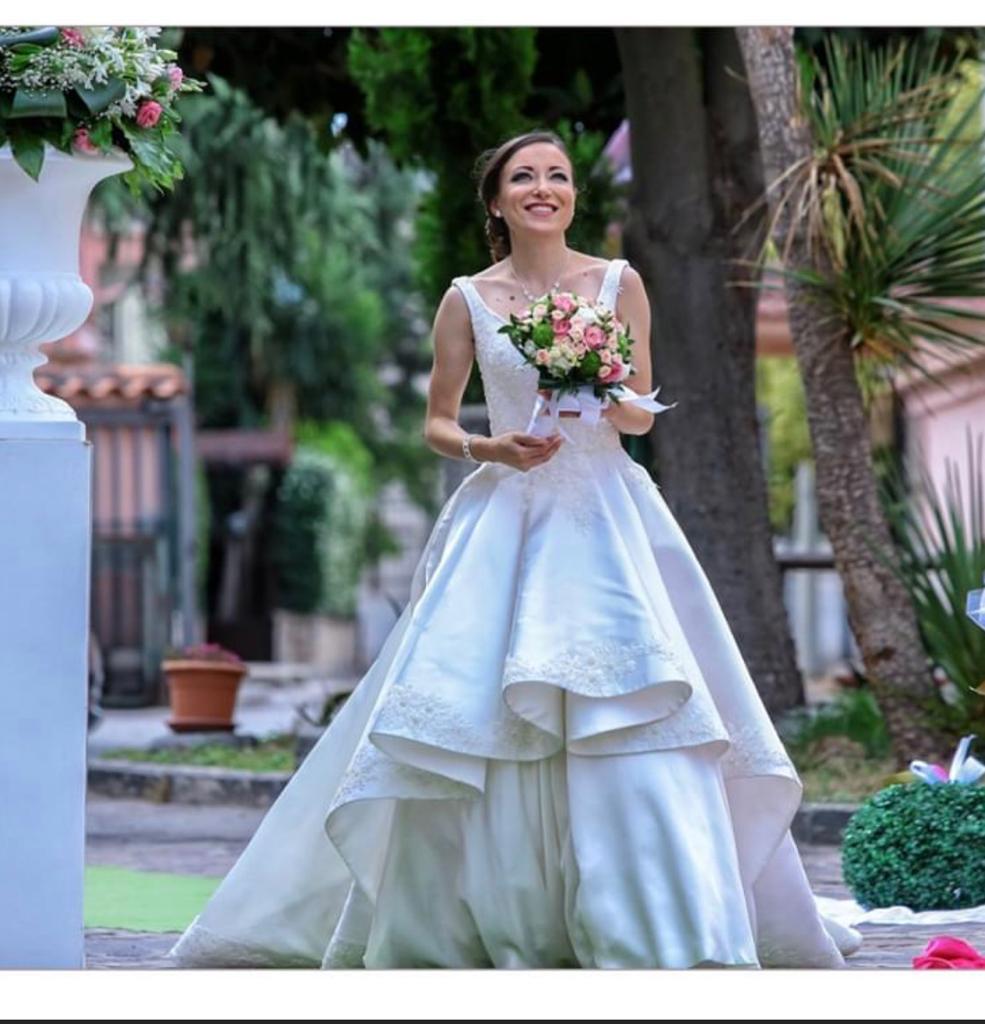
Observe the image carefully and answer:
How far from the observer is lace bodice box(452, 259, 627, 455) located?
5652mm

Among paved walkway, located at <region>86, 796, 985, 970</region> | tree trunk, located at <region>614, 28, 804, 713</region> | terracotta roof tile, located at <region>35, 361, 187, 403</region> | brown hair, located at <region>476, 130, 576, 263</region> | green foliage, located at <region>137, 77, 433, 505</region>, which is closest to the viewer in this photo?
brown hair, located at <region>476, 130, 576, 263</region>

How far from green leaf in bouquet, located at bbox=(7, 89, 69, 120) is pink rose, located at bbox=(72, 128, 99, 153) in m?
0.10

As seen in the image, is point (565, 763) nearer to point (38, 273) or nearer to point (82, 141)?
point (38, 273)

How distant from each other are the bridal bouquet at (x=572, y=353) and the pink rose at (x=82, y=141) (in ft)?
3.32

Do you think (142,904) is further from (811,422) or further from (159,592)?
(159,592)

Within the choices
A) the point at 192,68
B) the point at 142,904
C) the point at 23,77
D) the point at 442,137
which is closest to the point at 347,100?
the point at 192,68

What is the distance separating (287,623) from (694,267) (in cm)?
2075

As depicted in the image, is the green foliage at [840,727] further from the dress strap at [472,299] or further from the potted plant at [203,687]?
the dress strap at [472,299]

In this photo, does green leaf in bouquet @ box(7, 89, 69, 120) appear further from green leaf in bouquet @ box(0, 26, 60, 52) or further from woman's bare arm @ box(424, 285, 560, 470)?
woman's bare arm @ box(424, 285, 560, 470)

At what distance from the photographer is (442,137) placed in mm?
12273

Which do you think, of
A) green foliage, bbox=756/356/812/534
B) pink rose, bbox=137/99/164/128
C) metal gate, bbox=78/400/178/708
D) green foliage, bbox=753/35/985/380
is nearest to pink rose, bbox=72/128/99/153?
pink rose, bbox=137/99/164/128

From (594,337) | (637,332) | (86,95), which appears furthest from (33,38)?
(637,332)

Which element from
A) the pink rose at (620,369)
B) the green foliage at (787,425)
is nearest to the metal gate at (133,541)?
the green foliage at (787,425)
